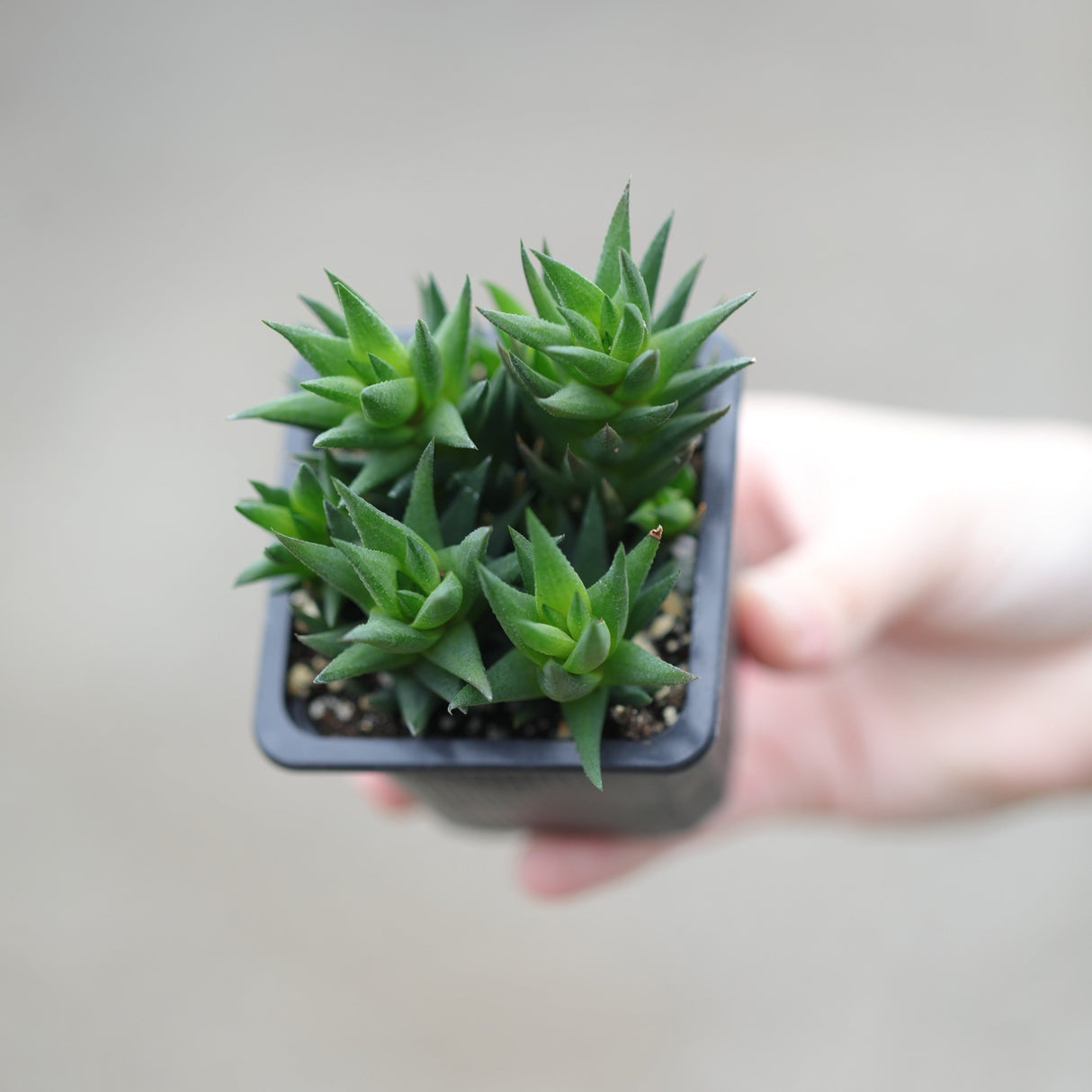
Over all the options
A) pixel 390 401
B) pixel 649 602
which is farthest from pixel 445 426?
pixel 649 602

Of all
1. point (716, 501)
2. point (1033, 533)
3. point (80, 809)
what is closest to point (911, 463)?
point (1033, 533)

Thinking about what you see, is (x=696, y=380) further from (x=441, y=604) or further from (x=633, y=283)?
(x=441, y=604)

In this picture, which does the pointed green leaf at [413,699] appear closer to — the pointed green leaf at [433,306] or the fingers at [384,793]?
the pointed green leaf at [433,306]

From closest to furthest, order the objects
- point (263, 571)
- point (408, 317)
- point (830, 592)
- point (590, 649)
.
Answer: point (590, 649), point (263, 571), point (830, 592), point (408, 317)

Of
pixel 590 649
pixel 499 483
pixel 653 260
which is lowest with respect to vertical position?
pixel 590 649

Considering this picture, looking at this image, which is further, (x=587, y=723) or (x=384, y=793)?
(x=384, y=793)

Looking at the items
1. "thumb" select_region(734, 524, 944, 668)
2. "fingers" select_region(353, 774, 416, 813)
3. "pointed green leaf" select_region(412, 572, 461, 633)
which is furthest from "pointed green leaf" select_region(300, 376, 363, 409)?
"fingers" select_region(353, 774, 416, 813)

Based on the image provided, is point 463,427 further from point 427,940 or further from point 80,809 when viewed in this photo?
point 80,809
